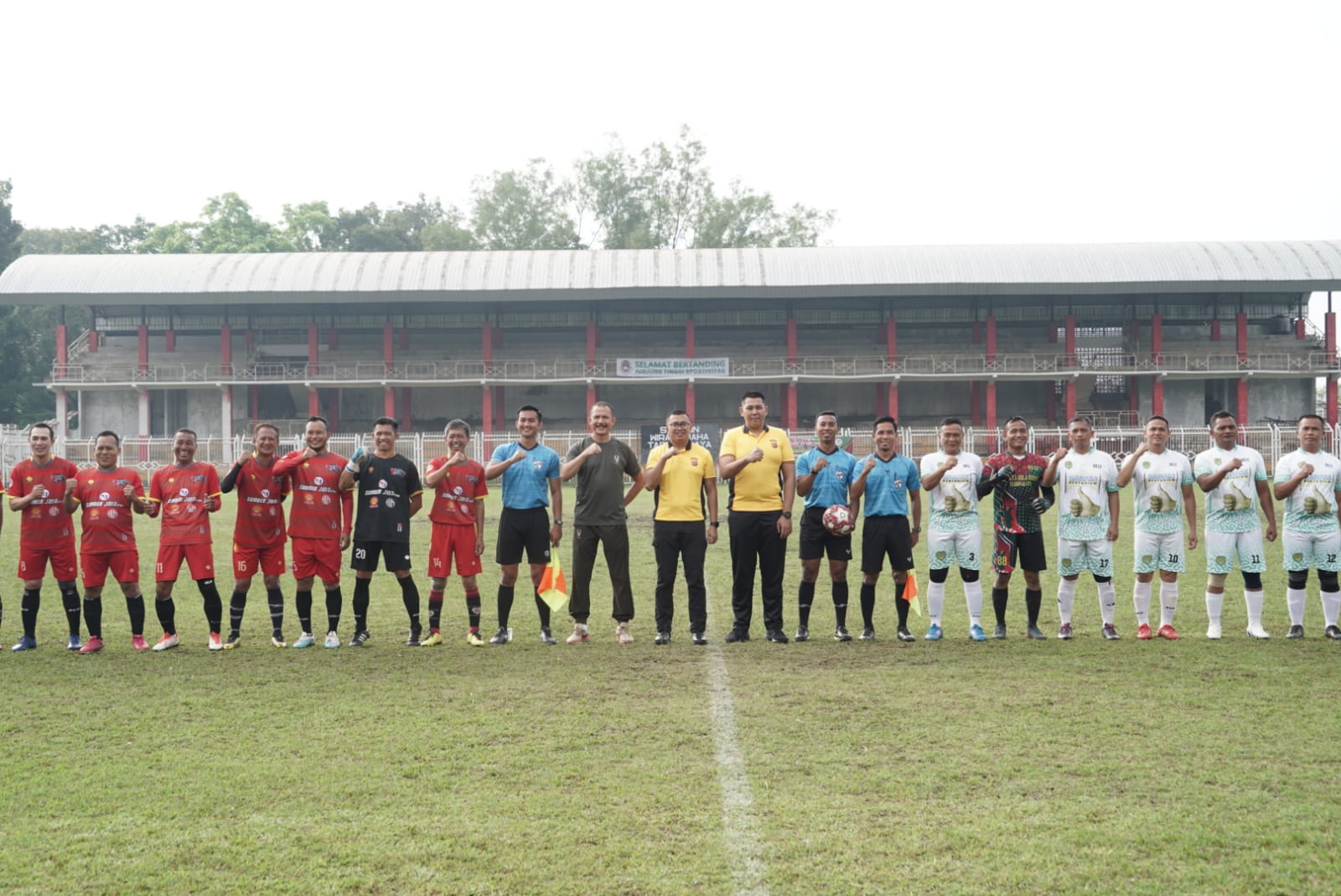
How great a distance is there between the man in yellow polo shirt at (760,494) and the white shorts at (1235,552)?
3240 millimetres

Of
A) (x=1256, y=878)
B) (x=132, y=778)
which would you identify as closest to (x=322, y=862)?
(x=132, y=778)

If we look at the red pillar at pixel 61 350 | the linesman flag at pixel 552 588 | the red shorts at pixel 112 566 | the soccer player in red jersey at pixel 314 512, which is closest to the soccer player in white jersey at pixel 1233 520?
the linesman flag at pixel 552 588

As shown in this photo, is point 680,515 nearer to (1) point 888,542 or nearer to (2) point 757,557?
(2) point 757,557

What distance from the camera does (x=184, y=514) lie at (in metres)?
8.57

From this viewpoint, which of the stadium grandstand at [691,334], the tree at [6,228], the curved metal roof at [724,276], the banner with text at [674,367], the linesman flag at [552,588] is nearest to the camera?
the linesman flag at [552,588]

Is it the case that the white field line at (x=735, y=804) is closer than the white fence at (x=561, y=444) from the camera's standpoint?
Yes

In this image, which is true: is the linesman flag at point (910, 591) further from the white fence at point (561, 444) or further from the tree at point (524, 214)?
the tree at point (524, 214)

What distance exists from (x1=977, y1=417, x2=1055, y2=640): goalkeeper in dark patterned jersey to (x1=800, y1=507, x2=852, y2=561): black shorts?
1129mm

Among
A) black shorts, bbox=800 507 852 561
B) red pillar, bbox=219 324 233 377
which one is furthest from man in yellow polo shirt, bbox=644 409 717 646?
red pillar, bbox=219 324 233 377

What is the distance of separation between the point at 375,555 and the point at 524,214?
5834cm

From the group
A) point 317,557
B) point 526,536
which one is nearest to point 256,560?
point 317,557

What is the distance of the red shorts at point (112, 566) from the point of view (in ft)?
28.2

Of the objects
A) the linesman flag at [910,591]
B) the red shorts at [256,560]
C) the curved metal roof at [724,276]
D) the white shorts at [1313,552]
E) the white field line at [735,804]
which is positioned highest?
the curved metal roof at [724,276]

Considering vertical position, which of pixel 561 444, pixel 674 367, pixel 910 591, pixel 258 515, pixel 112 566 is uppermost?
pixel 674 367
